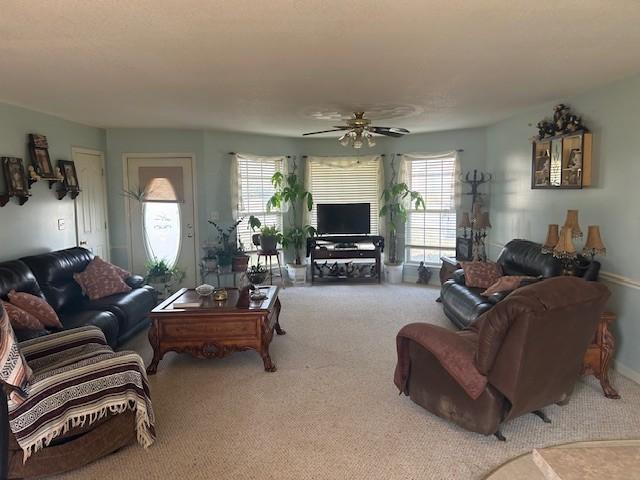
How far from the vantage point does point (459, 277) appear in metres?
4.84

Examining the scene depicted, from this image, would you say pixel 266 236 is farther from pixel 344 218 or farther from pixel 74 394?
pixel 74 394

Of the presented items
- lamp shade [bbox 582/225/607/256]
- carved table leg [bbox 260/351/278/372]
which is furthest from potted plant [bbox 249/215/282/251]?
lamp shade [bbox 582/225/607/256]

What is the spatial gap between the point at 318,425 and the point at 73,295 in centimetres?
287

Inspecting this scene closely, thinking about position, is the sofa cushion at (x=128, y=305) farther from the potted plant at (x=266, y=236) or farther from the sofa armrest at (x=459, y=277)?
the sofa armrest at (x=459, y=277)

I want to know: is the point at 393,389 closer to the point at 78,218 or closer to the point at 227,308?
the point at 227,308

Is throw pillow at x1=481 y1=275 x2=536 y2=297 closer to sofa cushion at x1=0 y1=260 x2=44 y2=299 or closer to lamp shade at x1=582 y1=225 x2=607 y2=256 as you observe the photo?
lamp shade at x1=582 y1=225 x2=607 y2=256

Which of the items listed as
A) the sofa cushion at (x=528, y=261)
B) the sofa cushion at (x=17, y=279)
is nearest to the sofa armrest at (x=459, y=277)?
the sofa cushion at (x=528, y=261)

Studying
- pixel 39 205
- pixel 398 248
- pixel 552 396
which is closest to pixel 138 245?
pixel 39 205

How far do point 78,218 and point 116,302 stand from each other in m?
1.89

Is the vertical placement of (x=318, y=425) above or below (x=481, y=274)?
below

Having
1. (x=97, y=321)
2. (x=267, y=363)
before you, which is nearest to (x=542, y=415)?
(x=267, y=363)

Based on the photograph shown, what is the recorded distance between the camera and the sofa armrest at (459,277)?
15.7 feet

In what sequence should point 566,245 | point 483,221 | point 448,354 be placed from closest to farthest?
point 448,354 → point 566,245 → point 483,221

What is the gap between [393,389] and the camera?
11.0 ft
